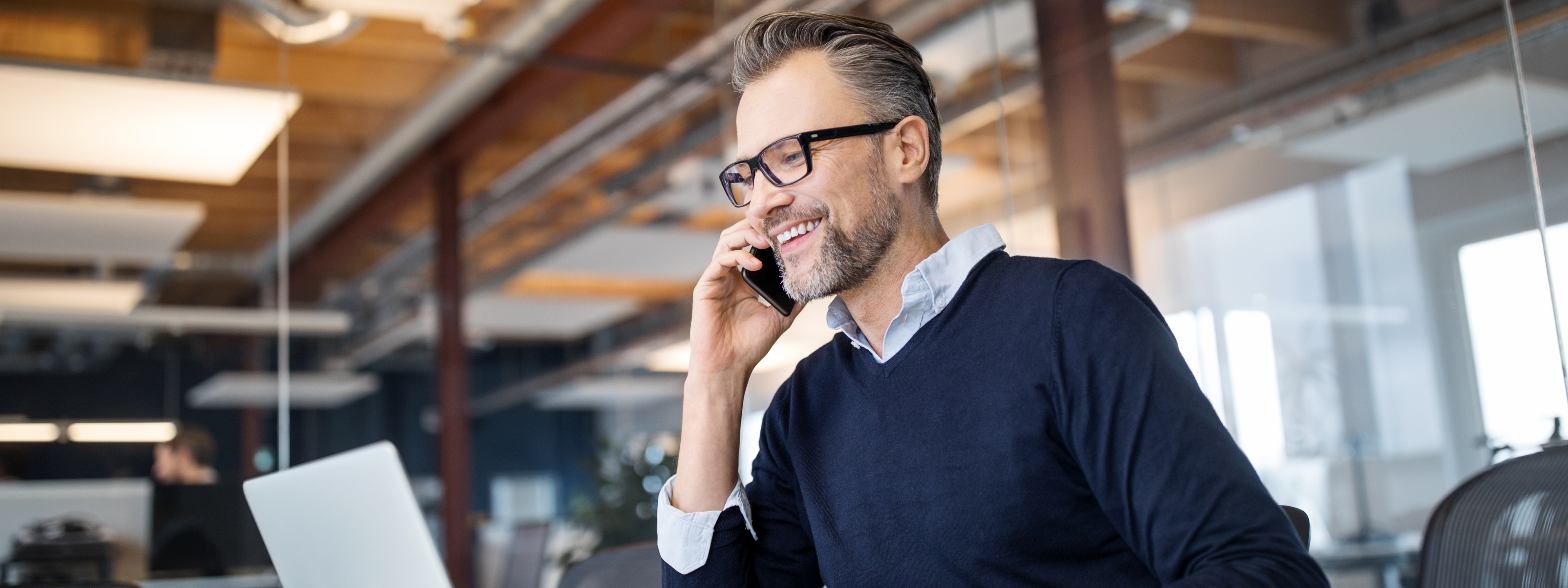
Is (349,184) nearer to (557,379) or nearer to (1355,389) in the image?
(557,379)

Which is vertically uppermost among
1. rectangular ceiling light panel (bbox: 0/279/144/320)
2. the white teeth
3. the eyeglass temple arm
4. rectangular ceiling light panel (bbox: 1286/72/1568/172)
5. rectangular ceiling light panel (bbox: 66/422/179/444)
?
rectangular ceiling light panel (bbox: 1286/72/1568/172)

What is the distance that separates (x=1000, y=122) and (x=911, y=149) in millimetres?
3445

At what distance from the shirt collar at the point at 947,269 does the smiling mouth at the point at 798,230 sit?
136 millimetres

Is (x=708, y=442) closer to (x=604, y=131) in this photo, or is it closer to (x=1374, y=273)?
(x=1374, y=273)

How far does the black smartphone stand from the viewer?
1.60 m

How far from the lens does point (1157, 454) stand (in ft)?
3.47

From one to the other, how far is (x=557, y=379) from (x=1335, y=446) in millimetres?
3044

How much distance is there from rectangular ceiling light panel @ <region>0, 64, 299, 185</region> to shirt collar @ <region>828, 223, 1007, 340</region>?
357cm

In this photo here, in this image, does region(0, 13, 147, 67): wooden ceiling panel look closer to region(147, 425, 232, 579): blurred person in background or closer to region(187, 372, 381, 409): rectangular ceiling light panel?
region(187, 372, 381, 409): rectangular ceiling light panel

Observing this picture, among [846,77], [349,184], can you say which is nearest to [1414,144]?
[846,77]

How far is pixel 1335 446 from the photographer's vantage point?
3699 millimetres

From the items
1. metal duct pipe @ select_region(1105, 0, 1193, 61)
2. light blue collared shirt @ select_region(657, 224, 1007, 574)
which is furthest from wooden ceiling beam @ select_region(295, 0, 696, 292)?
light blue collared shirt @ select_region(657, 224, 1007, 574)

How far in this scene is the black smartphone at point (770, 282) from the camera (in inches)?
63.2

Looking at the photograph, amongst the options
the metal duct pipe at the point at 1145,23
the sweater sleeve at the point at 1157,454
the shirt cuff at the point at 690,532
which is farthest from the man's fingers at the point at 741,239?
the metal duct pipe at the point at 1145,23
